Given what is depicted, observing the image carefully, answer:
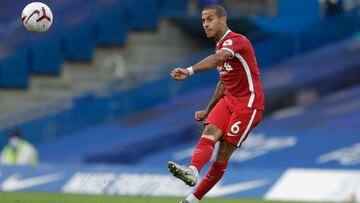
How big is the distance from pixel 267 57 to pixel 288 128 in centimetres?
368

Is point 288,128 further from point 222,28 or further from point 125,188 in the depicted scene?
point 222,28

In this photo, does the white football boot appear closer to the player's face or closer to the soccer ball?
the player's face

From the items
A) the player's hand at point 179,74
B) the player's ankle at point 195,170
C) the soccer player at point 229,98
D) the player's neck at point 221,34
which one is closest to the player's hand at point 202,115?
the soccer player at point 229,98

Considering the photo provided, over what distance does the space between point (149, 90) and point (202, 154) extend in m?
15.8

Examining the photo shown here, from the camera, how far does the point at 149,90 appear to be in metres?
26.5

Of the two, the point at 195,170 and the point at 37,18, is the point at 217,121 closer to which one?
the point at 195,170

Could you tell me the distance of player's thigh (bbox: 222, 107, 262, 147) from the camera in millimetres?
11055

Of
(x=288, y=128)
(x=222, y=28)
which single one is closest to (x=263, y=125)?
(x=288, y=128)

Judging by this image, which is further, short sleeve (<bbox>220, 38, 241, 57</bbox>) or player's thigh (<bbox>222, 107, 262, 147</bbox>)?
player's thigh (<bbox>222, 107, 262, 147</bbox>)

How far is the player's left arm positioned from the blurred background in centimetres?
802

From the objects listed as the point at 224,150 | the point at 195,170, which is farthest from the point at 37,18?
the point at 195,170

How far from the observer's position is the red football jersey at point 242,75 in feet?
36.2

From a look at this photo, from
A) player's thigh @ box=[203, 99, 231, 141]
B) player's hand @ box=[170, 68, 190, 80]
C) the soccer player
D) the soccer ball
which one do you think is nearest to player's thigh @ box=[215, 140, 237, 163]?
the soccer player

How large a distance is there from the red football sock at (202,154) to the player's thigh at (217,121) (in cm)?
13
